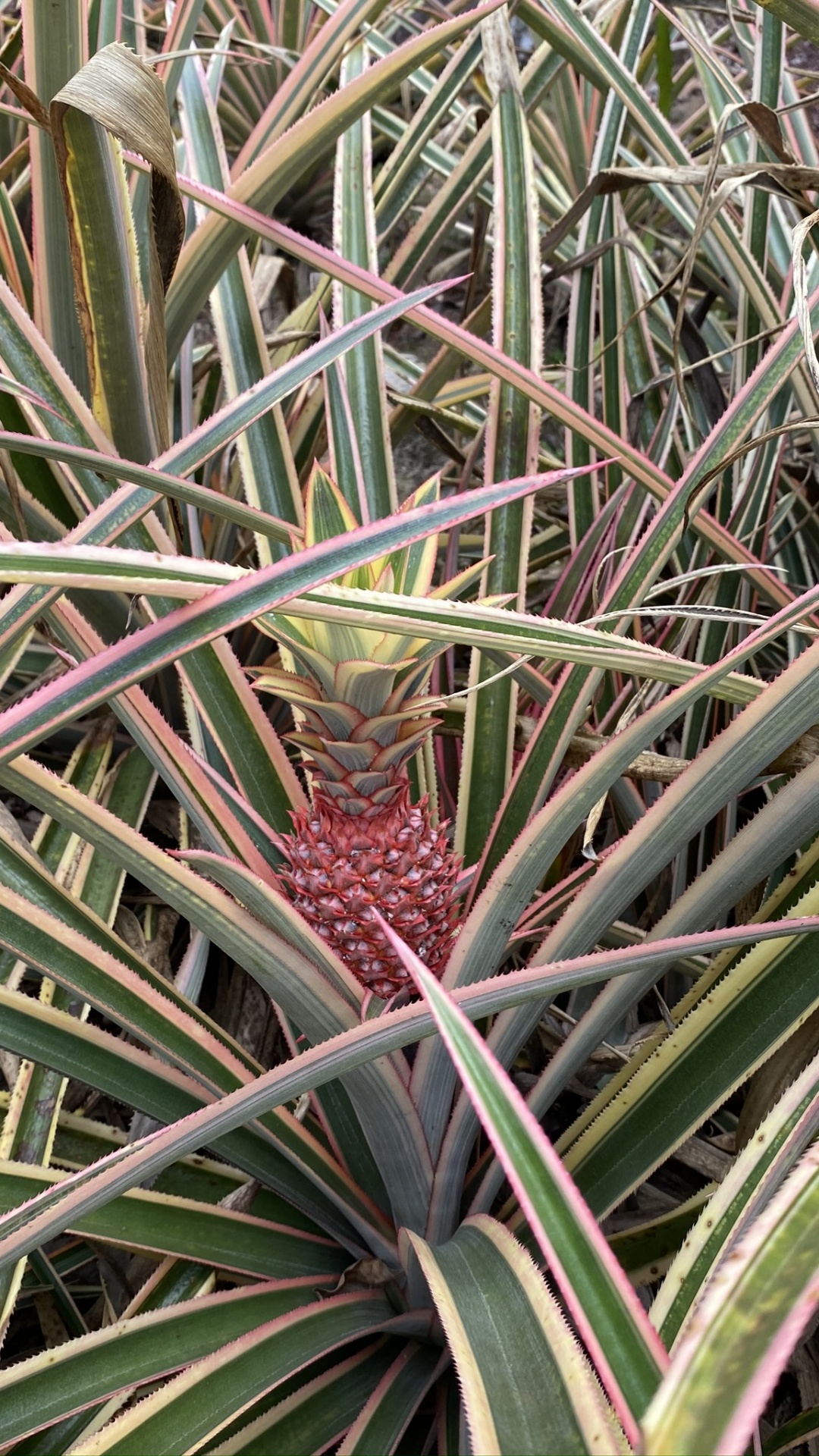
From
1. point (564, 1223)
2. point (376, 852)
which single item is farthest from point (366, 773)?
point (564, 1223)

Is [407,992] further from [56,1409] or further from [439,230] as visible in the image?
[439,230]

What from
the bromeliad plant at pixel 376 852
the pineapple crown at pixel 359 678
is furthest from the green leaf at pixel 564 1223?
the pineapple crown at pixel 359 678

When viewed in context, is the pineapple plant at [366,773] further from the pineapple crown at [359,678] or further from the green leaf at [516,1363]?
the green leaf at [516,1363]

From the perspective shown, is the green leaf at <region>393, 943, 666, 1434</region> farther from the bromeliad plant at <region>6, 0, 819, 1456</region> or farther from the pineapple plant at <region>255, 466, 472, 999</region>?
the pineapple plant at <region>255, 466, 472, 999</region>

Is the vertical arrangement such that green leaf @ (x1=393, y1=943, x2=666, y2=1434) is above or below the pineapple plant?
below

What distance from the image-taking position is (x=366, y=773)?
552 millimetres

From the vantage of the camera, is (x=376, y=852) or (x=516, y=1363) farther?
(x=376, y=852)

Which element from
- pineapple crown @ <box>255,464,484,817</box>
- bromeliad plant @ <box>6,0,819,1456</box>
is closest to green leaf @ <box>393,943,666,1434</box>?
bromeliad plant @ <box>6,0,819,1456</box>

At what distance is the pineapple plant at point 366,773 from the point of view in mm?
508

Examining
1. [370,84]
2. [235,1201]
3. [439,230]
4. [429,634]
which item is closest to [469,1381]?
[429,634]

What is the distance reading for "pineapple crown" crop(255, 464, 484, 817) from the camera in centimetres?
50

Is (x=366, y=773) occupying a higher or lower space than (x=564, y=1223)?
higher

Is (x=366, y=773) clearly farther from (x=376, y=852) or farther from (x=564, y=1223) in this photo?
(x=564, y=1223)

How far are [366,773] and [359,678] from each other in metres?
0.07
